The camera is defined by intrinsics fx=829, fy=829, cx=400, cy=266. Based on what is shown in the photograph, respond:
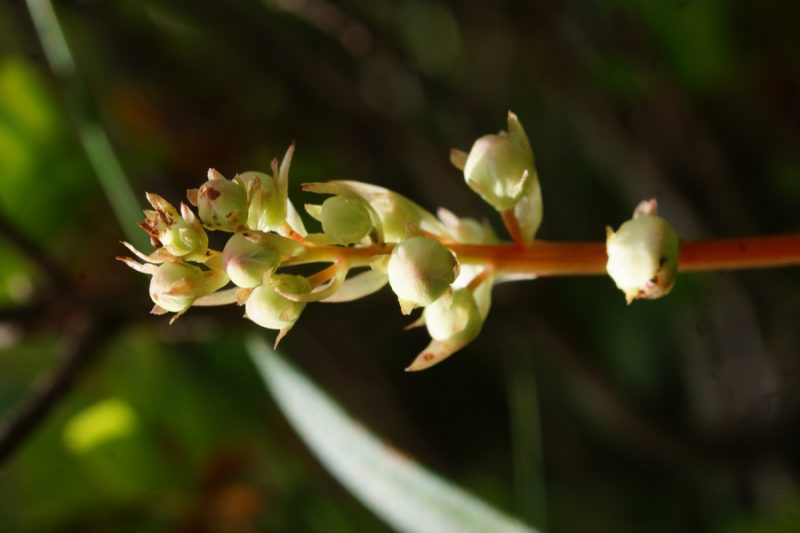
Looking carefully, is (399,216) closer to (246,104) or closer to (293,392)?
(293,392)

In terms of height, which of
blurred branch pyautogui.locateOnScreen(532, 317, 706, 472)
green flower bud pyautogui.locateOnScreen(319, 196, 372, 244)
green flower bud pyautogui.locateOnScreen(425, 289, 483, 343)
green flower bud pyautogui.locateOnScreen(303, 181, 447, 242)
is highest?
blurred branch pyautogui.locateOnScreen(532, 317, 706, 472)

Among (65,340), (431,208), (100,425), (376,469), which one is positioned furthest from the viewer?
(431,208)

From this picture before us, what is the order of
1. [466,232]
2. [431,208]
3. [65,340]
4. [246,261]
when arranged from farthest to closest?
[431,208]
[65,340]
[466,232]
[246,261]

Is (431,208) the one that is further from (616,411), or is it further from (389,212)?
(389,212)

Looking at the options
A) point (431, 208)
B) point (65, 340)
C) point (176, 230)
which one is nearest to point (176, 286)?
point (176, 230)

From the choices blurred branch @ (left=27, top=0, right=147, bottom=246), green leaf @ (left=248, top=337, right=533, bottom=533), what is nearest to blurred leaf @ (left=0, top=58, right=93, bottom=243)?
blurred branch @ (left=27, top=0, right=147, bottom=246)

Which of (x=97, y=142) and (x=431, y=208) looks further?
(x=431, y=208)

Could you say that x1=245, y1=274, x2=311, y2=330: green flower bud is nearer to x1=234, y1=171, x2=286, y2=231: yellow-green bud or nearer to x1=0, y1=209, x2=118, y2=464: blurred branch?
x1=234, y1=171, x2=286, y2=231: yellow-green bud

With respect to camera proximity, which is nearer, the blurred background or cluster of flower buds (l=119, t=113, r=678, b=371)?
cluster of flower buds (l=119, t=113, r=678, b=371)
